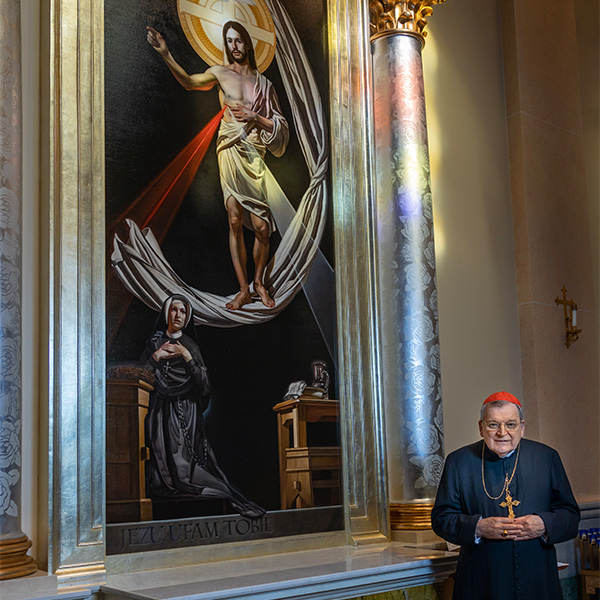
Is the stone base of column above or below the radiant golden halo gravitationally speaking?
below

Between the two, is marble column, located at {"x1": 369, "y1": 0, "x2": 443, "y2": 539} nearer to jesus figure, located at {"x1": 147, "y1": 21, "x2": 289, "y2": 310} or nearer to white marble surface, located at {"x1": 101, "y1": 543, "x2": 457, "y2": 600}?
white marble surface, located at {"x1": 101, "y1": 543, "x2": 457, "y2": 600}

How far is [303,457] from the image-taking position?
5.03m

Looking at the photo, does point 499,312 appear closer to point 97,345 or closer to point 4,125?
point 97,345

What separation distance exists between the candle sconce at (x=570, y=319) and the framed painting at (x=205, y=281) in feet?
6.86

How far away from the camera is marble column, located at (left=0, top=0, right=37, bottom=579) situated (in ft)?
12.7

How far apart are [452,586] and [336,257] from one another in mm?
2101

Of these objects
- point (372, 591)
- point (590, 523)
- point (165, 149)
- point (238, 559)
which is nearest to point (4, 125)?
point (165, 149)

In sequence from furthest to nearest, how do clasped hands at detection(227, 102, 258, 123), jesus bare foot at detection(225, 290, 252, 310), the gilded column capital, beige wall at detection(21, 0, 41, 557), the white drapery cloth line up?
the gilded column capital → clasped hands at detection(227, 102, 258, 123) → jesus bare foot at detection(225, 290, 252, 310) → the white drapery cloth → beige wall at detection(21, 0, 41, 557)

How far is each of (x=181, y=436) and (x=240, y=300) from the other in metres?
0.88

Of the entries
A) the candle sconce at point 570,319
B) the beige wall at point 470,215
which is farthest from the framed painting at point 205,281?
the candle sconce at point 570,319

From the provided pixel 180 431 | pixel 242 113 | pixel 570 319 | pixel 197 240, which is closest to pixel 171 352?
pixel 180 431

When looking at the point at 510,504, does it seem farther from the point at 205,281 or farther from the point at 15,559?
the point at 15,559

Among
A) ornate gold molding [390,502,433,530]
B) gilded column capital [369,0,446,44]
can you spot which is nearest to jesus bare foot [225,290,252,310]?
ornate gold molding [390,502,433,530]

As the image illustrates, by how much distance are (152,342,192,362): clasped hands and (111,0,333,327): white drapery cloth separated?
19 cm
